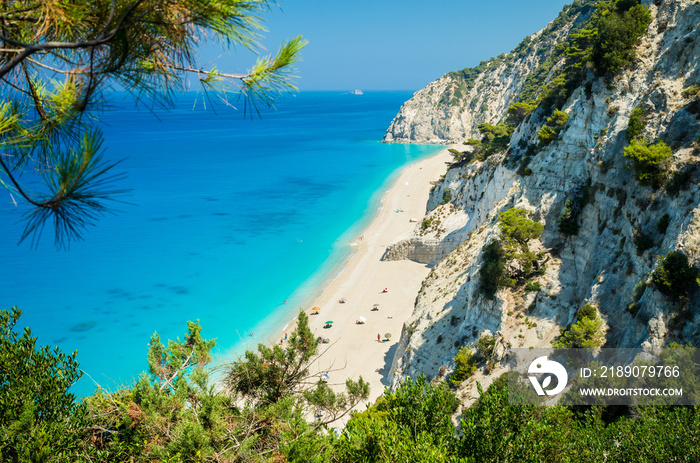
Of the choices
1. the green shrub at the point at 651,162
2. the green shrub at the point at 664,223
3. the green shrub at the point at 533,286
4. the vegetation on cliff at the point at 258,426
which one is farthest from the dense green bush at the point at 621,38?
the vegetation on cliff at the point at 258,426

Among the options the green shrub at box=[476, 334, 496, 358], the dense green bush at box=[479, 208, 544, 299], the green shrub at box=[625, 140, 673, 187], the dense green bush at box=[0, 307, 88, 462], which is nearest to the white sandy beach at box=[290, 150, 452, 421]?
the green shrub at box=[476, 334, 496, 358]

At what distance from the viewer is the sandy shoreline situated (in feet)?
94.2

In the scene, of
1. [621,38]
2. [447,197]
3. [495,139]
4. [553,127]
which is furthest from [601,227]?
[447,197]

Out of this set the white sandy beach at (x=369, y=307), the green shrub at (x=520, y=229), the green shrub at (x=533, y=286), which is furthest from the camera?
the white sandy beach at (x=369, y=307)

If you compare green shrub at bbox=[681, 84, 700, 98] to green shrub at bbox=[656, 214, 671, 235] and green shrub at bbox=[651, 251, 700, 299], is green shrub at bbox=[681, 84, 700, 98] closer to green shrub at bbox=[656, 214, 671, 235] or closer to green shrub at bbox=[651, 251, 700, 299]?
green shrub at bbox=[656, 214, 671, 235]

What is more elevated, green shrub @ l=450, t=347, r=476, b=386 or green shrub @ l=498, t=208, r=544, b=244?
green shrub @ l=498, t=208, r=544, b=244

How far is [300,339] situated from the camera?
35.9 ft

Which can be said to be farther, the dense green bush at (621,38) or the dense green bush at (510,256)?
the dense green bush at (510,256)

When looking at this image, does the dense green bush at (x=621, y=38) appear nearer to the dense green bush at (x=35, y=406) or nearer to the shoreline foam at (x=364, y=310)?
the shoreline foam at (x=364, y=310)

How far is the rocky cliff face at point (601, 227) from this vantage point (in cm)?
1395

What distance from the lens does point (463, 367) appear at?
18.5 meters

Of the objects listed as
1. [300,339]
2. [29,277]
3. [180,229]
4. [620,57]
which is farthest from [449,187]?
[29,277]

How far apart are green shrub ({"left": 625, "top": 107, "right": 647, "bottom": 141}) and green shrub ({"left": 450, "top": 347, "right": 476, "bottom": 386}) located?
12265 millimetres

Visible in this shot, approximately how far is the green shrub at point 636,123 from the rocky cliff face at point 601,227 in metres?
0.20
